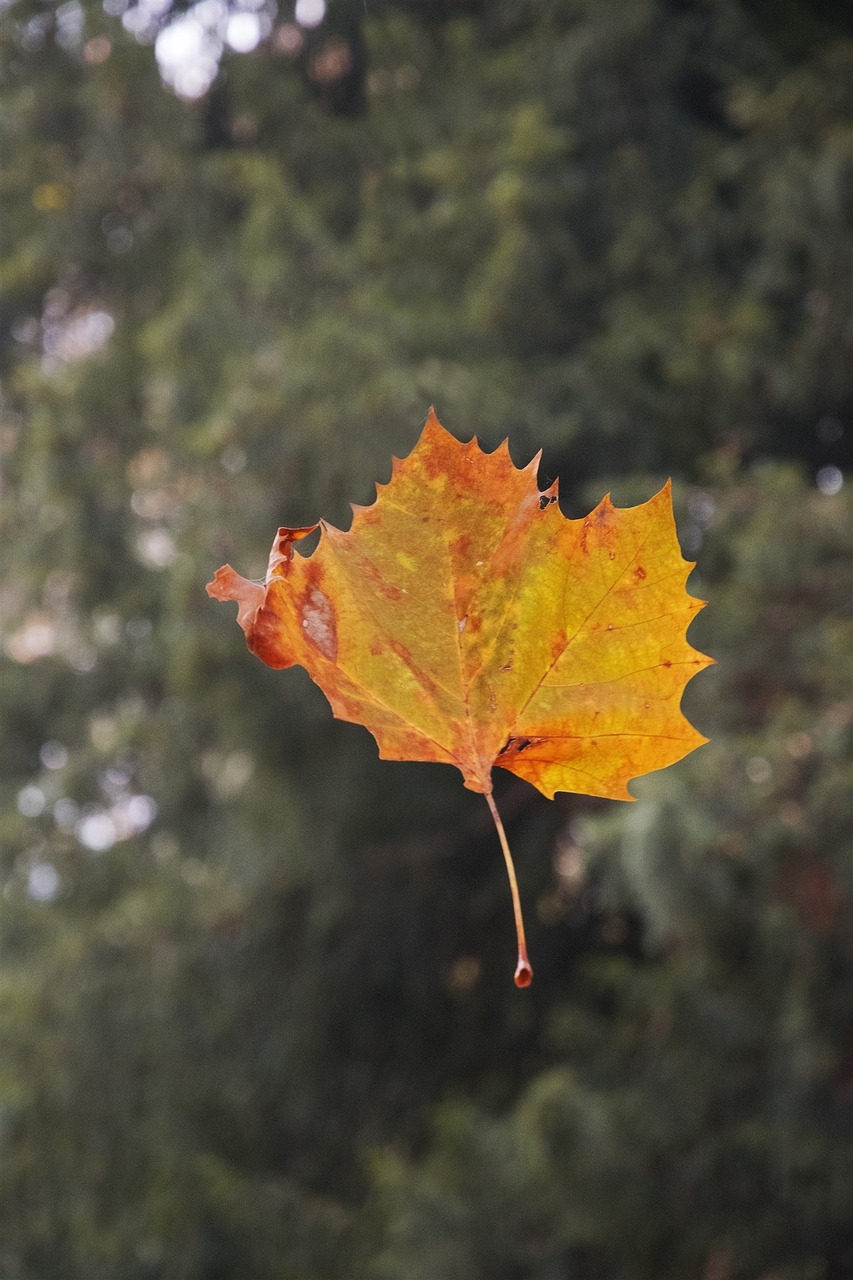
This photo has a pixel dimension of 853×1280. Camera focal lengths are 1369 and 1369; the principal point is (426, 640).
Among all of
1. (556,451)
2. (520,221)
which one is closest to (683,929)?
(556,451)

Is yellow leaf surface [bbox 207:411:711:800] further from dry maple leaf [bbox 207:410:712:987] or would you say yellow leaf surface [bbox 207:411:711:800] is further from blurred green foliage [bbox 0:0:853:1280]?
blurred green foliage [bbox 0:0:853:1280]

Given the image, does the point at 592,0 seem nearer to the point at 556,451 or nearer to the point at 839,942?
the point at 556,451

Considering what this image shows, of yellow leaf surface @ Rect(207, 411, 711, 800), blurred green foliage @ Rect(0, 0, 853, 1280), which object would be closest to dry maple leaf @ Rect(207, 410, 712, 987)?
yellow leaf surface @ Rect(207, 411, 711, 800)

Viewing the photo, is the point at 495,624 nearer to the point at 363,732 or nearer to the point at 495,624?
the point at 495,624

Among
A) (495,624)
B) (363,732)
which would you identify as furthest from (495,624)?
(363,732)

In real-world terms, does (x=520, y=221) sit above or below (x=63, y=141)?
below

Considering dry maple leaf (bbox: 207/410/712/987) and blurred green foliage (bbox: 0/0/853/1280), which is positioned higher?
blurred green foliage (bbox: 0/0/853/1280)

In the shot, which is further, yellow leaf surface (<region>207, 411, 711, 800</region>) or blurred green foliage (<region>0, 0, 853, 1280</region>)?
blurred green foliage (<region>0, 0, 853, 1280</region>)
